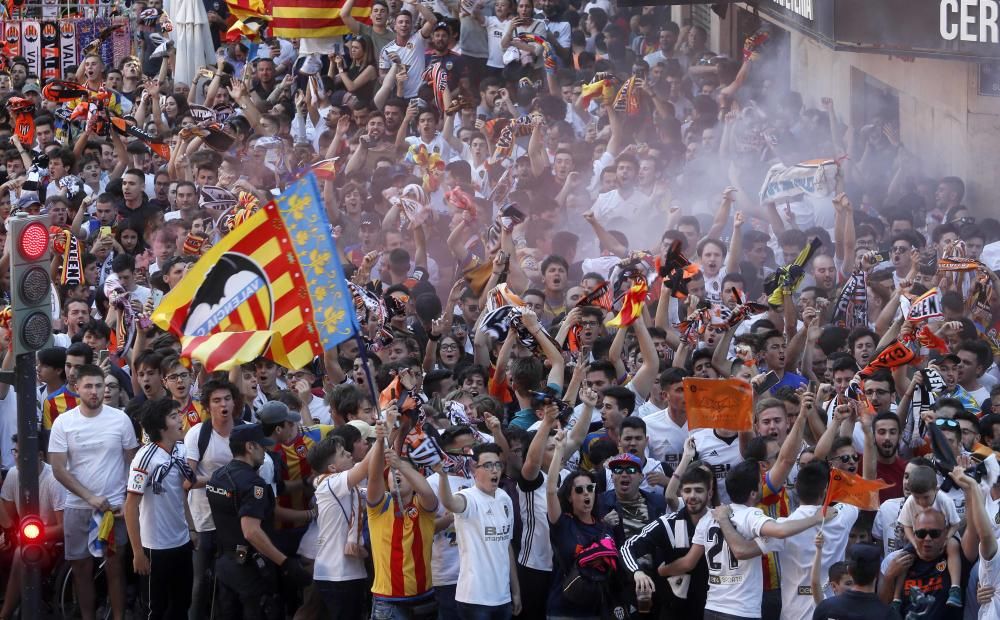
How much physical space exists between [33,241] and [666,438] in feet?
12.6

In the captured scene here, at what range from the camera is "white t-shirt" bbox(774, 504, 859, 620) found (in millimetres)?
8828

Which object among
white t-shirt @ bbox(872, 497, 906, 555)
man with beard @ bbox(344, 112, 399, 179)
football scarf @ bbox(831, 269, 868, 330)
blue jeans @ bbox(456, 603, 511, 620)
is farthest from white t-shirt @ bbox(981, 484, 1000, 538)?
man with beard @ bbox(344, 112, 399, 179)

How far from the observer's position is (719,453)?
982cm

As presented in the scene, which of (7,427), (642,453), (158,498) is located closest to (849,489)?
(642,453)

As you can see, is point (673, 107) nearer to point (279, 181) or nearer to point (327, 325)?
point (279, 181)

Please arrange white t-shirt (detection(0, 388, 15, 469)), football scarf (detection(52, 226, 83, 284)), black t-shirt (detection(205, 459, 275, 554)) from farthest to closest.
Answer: football scarf (detection(52, 226, 83, 284))
white t-shirt (detection(0, 388, 15, 469))
black t-shirt (detection(205, 459, 275, 554))

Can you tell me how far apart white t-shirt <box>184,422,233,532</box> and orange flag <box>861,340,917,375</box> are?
3.77 meters

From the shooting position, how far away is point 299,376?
1099cm

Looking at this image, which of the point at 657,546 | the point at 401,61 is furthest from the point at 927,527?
the point at 401,61

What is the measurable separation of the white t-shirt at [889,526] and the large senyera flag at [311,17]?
443 inches

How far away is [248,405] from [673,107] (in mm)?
7947

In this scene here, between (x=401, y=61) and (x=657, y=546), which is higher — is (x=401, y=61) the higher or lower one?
the higher one

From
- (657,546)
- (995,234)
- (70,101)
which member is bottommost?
(657,546)

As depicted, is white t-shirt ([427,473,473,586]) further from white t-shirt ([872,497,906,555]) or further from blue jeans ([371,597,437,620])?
white t-shirt ([872,497,906,555])
